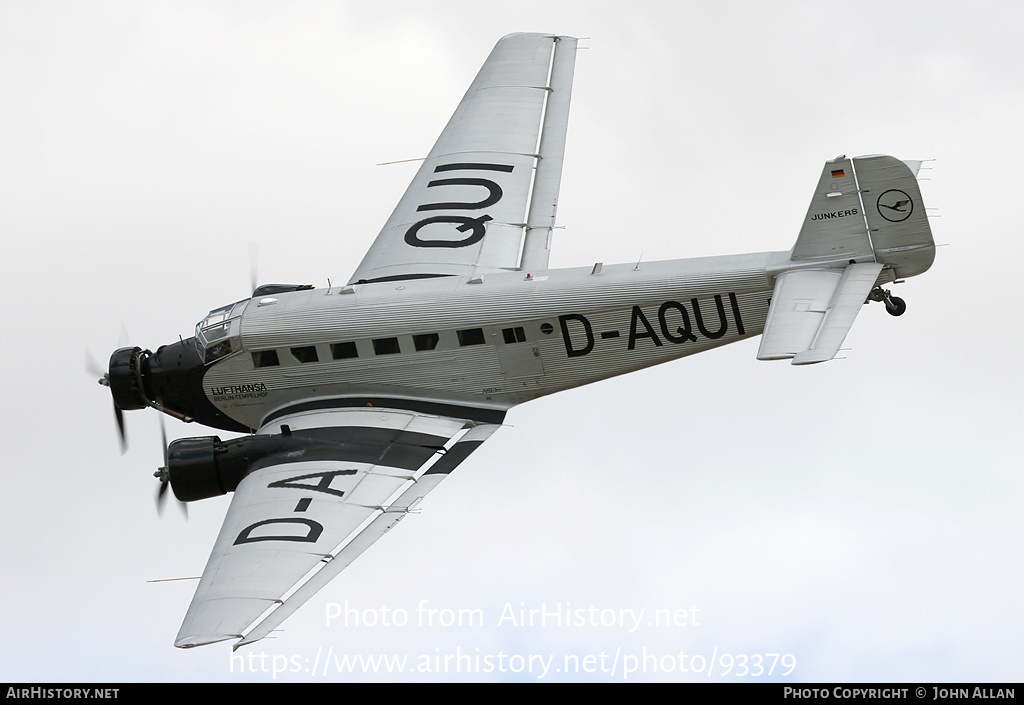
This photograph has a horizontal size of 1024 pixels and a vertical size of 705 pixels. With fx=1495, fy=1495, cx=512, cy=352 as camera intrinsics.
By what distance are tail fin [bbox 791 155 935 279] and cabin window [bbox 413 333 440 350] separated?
7.06m

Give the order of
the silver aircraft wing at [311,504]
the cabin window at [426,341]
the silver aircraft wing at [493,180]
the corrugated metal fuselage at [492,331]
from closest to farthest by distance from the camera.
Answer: the silver aircraft wing at [311,504] → the corrugated metal fuselage at [492,331] → the cabin window at [426,341] → the silver aircraft wing at [493,180]

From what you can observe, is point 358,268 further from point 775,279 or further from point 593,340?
point 775,279

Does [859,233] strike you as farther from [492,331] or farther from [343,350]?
[343,350]

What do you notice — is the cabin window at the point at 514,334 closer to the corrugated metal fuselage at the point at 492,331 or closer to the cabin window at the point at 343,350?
the corrugated metal fuselage at the point at 492,331

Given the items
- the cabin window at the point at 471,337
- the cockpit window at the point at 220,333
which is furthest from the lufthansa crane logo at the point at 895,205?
the cockpit window at the point at 220,333

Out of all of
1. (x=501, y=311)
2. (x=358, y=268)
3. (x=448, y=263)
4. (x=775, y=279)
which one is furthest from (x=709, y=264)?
(x=358, y=268)

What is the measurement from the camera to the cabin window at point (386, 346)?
2939cm

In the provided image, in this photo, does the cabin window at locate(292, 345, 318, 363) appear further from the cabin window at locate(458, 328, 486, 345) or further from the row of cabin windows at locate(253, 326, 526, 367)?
the cabin window at locate(458, 328, 486, 345)

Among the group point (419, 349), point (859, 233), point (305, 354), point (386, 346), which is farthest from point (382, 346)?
A: point (859, 233)

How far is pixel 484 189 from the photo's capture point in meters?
33.9

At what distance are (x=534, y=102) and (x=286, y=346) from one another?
10.2 m

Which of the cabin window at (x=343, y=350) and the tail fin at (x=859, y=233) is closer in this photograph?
the tail fin at (x=859, y=233)

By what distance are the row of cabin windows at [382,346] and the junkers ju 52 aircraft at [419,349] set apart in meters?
0.03

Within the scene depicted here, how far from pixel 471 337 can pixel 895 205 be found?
838cm
